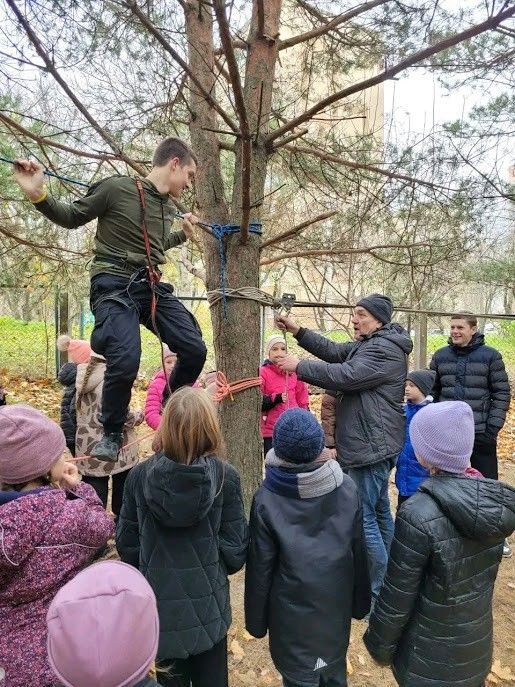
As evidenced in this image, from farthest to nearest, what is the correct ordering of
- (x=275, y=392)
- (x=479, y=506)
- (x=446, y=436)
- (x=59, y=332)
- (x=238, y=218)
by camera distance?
(x=59, y=332)
(x=275, y=392)
(x=238, y=218)
(x=446, y=436)
(x=479, y=506)

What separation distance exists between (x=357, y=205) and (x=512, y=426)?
18.5 feet

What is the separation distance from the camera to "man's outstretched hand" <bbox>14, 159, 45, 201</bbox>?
Answer: 6.10 ft

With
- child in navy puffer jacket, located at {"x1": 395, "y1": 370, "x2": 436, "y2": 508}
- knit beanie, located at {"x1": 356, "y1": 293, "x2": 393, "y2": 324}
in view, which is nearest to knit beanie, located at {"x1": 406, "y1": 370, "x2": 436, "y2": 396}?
child in navy puffer jacket, located at {"x1": 395, "y1": 370, "x2": 436, "y2": 508}

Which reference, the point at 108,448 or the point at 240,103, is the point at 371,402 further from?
the point at 240,103

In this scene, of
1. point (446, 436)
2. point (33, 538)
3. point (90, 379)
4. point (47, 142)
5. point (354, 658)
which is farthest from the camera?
point (90, 379)

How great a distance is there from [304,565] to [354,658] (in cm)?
123

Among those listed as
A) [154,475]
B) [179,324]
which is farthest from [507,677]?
[179,324]

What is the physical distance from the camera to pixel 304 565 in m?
1.63

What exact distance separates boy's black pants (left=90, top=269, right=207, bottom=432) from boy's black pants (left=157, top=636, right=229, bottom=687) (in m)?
0.97

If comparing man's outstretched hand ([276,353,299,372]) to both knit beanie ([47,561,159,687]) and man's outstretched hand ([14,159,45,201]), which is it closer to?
man's outstretched hand ([14,159,45,201])

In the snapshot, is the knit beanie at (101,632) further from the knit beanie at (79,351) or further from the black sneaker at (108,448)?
the knit beanie at (79,351)

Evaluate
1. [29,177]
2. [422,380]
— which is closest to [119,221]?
[29,177]

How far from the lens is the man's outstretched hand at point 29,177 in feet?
6.10

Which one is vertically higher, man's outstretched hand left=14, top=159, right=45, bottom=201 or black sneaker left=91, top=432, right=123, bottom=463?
man's outstretched hand left=14, top=159, right=45, bottom=201
